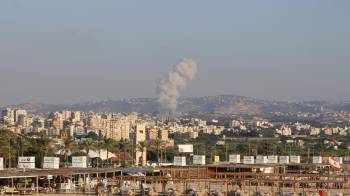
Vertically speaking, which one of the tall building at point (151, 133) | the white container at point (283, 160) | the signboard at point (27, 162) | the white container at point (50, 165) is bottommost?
the tall building at point (151, 133)

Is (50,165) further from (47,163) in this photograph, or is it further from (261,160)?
(261,160)

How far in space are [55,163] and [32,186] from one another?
1392 centimetres

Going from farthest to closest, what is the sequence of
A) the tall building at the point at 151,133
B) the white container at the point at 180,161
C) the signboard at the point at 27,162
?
the tall building at the point at 151,133, the white container at the point at 180,161, the signboard at the point at 27,162

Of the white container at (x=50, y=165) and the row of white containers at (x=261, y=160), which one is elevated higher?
the white container at (x=50, y=165)

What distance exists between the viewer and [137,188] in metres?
60.1

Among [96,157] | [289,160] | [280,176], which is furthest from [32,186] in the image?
[289,160]

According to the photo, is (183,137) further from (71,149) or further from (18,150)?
(18,150)

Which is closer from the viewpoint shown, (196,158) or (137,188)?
(137,188)

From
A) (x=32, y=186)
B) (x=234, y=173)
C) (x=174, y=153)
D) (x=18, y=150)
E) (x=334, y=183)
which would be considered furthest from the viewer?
(x=174, y=153)

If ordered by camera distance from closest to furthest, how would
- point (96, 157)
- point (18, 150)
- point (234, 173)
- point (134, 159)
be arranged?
point (234, 173) < point (18, 150) < point (96, 157) < point (134, 159)

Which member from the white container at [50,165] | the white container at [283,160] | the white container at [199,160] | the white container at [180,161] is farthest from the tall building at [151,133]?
the white container at [50,165]

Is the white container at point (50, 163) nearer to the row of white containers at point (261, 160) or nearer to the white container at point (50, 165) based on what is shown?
the white container at point (50, 165)

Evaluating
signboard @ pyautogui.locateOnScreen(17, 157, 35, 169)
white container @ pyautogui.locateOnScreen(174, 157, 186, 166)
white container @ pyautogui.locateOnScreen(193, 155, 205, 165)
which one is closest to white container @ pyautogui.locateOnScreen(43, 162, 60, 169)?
signboard @ pyautogui.locateOnScreen(17, 157, 35, 169)

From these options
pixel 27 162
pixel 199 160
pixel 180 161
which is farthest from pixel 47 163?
Result: pixel 199 160
